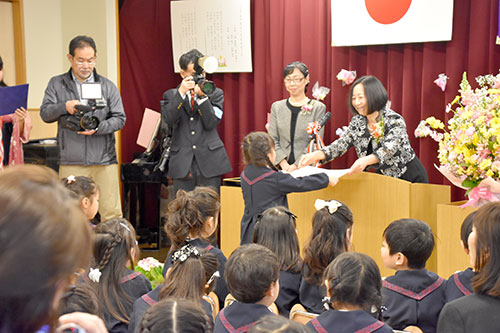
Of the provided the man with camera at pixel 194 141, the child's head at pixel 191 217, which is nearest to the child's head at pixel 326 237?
the child's head at pixel 191 217

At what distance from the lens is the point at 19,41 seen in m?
5.29

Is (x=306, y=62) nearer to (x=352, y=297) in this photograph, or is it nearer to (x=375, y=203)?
(x=375, y=203)

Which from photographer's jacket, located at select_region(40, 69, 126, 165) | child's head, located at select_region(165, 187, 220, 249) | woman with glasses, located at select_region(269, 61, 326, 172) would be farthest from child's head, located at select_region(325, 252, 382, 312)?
photographer's jacket, located at select_region(40, 69, 126, 165)

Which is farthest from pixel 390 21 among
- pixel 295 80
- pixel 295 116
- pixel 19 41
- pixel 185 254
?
pixel 19 41

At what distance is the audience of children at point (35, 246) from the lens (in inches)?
28.5

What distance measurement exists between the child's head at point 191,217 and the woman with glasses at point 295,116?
1.31 metres

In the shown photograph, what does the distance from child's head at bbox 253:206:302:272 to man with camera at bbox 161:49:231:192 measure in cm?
171

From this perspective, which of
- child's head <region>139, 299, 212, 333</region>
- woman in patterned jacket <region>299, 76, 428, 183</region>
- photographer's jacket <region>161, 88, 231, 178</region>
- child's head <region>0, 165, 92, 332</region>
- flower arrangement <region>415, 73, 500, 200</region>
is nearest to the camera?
child's head <region>0, 165, 92, 332</region>

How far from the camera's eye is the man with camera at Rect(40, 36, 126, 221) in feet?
13.4

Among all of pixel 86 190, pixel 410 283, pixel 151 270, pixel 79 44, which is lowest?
pixel 151 270

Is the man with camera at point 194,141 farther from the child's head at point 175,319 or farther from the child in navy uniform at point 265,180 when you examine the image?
the child's head at point 175,319

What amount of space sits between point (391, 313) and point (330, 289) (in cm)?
44

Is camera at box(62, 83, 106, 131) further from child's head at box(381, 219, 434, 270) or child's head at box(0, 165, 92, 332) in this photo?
child's head at box(0, 165, 92, 332)

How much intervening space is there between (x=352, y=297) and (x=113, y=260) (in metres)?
0.97
